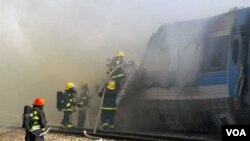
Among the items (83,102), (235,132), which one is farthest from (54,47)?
(235,132)

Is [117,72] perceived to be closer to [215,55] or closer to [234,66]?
[215,55]

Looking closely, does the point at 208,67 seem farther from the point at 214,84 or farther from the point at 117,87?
the point at 117,87

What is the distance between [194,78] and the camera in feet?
33.6

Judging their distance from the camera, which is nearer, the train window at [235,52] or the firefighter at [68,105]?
the train window at [235,52]

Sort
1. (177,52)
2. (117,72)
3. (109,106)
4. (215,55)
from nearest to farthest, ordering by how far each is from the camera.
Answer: (215,55)
(177,52)
(109,106)
(117,72)

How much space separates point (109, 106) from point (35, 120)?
425 centimetres

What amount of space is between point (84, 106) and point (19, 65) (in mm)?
5908

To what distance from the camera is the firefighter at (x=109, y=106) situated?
1223cm

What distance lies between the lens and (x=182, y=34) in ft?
36.4

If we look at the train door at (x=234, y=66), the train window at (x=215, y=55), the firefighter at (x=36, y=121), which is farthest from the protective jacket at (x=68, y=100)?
the train door at (x=234, y=66)

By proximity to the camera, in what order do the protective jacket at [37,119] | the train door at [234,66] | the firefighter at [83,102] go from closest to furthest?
the protective jacket at [37,119] → the train door at [234,66] → the firefighter at [83,102]

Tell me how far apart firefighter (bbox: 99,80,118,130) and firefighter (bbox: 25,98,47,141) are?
4.01 metres

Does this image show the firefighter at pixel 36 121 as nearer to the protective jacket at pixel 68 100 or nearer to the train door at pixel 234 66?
the train door at pixel 234 66

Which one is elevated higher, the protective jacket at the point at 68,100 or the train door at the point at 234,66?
the train door at the point at 234,66
